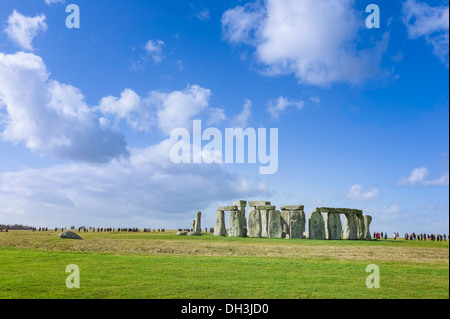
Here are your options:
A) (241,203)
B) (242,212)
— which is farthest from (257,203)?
(242,212)

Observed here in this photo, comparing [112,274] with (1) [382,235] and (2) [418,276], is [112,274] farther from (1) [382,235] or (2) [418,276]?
(1) [382,235]

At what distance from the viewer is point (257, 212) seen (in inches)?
1302

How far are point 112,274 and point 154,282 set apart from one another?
6.71 feet

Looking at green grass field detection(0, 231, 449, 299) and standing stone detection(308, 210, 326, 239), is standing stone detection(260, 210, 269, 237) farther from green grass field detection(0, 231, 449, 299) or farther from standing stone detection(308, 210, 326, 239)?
green grass field detection(0, 231, 449, 299)

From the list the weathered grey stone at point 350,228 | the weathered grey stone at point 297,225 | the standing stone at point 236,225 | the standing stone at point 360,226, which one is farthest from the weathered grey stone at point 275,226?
the standing stone at point 360,226

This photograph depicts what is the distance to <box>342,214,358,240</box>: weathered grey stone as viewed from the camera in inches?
1246

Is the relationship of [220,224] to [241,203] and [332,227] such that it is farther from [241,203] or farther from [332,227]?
[332,227]

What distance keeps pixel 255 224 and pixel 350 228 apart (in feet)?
27.7

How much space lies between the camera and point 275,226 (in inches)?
1233

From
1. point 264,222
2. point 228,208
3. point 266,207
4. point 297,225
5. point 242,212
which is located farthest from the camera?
point 228,208

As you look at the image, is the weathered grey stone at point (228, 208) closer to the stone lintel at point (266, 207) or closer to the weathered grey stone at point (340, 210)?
the stone lintel at point (266, 207)

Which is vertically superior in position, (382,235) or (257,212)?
(257,212)
